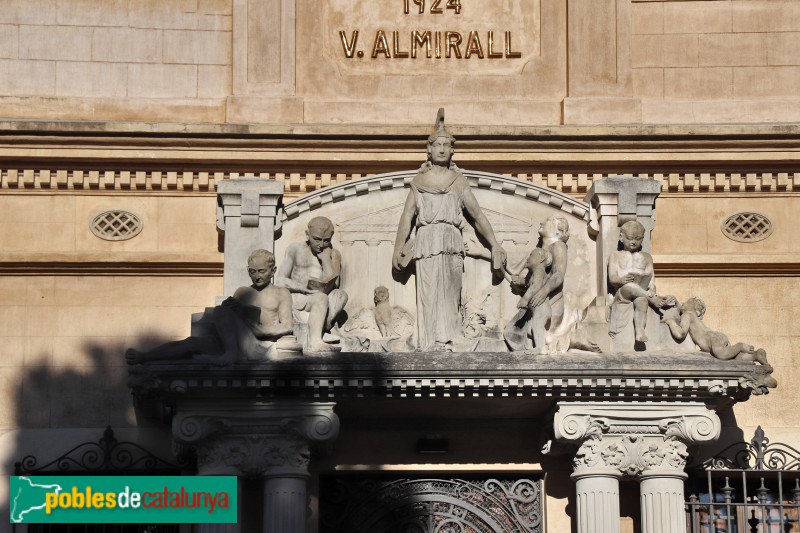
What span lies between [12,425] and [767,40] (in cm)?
893

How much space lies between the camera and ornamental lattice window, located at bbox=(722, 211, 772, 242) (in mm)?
19609

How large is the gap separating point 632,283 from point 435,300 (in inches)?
72.6

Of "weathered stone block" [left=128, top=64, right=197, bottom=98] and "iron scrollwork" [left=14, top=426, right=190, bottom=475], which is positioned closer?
"iron scrollwork" [left=14, top=426, right=190, bottom=475]

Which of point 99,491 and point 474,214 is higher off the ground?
point 474,214

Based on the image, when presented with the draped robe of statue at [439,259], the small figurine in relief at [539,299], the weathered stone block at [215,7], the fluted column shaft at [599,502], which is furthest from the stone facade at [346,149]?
the fluted column shaft at [599,502]

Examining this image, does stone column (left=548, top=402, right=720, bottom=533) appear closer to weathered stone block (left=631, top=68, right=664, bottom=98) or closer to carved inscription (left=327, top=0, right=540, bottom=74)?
weathered stone block (left=631, top=68, right=664, bottom=98)

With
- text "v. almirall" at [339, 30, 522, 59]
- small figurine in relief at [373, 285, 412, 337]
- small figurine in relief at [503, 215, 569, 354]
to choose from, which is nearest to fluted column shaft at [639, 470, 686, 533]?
small figurine in relief at [503, 215, 569, 354]

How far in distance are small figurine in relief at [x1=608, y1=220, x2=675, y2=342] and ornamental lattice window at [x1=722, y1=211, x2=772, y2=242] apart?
7.05ft

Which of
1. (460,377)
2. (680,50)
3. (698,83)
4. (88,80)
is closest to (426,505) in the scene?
(460,377)

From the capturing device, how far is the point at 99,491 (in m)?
18.3

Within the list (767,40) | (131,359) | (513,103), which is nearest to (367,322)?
(131,359)

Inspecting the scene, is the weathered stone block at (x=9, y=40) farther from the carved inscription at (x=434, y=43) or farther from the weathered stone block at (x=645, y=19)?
the weathered stone block at (x=645, y=19)

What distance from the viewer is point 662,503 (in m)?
17.1

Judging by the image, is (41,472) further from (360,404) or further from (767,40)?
(767,40)
